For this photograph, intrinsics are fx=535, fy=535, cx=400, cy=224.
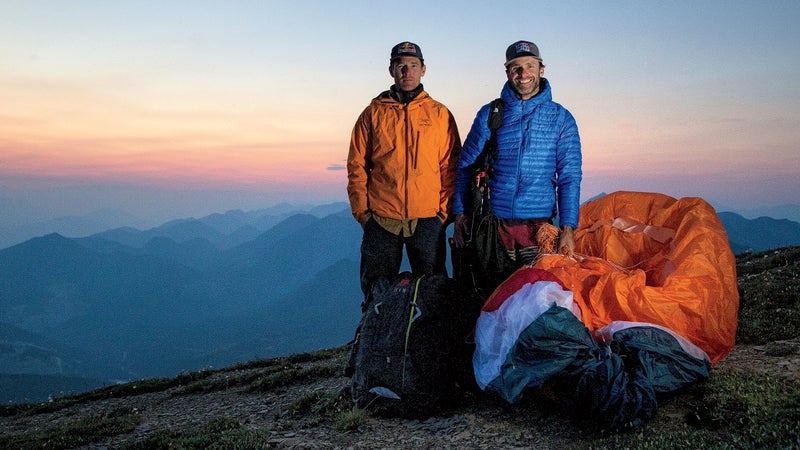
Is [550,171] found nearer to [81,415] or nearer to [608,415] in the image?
[608,415]

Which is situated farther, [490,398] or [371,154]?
[371,154]

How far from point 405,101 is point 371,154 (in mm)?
1012

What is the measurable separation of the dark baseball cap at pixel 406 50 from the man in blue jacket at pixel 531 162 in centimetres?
130

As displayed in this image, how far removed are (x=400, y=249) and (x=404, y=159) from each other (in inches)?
55.0

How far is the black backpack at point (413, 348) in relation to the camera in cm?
742

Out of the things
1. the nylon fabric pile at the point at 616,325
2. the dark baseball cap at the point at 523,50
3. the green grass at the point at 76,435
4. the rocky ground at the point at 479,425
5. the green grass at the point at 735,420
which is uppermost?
the dark baseball cap at the point at 523,50

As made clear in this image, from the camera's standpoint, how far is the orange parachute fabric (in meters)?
6.98

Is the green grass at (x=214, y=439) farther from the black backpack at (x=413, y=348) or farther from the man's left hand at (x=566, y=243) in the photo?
the man's left hand at (x=566, y=243)

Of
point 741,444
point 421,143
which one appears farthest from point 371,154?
point 741,444

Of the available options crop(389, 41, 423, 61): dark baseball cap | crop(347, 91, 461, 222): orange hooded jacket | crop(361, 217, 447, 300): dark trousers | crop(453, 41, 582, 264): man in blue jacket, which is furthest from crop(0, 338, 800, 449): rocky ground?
crop(389, 41, 423, 61): dark baseball cap

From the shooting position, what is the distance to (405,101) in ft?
26.9

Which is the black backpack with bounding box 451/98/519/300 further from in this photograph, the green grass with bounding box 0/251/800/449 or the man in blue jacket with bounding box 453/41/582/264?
the green grass with bounding box 0/251/800/449

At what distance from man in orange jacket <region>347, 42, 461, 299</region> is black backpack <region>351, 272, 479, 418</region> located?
1.71 feet

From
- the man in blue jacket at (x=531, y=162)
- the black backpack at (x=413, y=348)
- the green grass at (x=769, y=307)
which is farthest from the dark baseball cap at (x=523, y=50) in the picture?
the green grass at (x=769, y=307)
